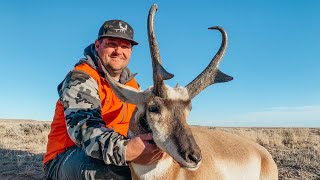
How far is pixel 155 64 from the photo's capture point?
4.86m

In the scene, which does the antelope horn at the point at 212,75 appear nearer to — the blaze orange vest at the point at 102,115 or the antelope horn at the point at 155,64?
the antelope horn at the point at 155,64

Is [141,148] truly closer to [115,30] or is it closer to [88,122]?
[88,122]

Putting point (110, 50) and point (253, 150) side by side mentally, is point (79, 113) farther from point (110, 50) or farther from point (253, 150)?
point (253, 150)

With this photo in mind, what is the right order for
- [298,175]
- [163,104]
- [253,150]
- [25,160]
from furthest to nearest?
1. [25,160]
2. [298,175]
3. [253,150]
4. [163,104]

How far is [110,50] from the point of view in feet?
20.6

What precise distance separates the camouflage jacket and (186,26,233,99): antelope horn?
3.82 feet

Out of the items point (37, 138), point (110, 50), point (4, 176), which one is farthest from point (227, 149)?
point (37, 138)

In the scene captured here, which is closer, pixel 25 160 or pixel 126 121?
pixel 126 121

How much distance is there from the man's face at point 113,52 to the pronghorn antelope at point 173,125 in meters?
1.27

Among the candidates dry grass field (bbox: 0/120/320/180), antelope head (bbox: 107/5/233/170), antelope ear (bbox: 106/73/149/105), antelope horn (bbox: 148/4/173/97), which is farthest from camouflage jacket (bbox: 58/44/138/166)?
dry grass field (bbox: 0/120/320/180)

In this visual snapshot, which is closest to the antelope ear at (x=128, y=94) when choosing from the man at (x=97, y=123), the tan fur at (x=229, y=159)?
the man at (x=97, y=123)

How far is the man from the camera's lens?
477 centimetres

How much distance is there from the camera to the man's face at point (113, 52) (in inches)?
247

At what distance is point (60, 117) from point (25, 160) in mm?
5680
